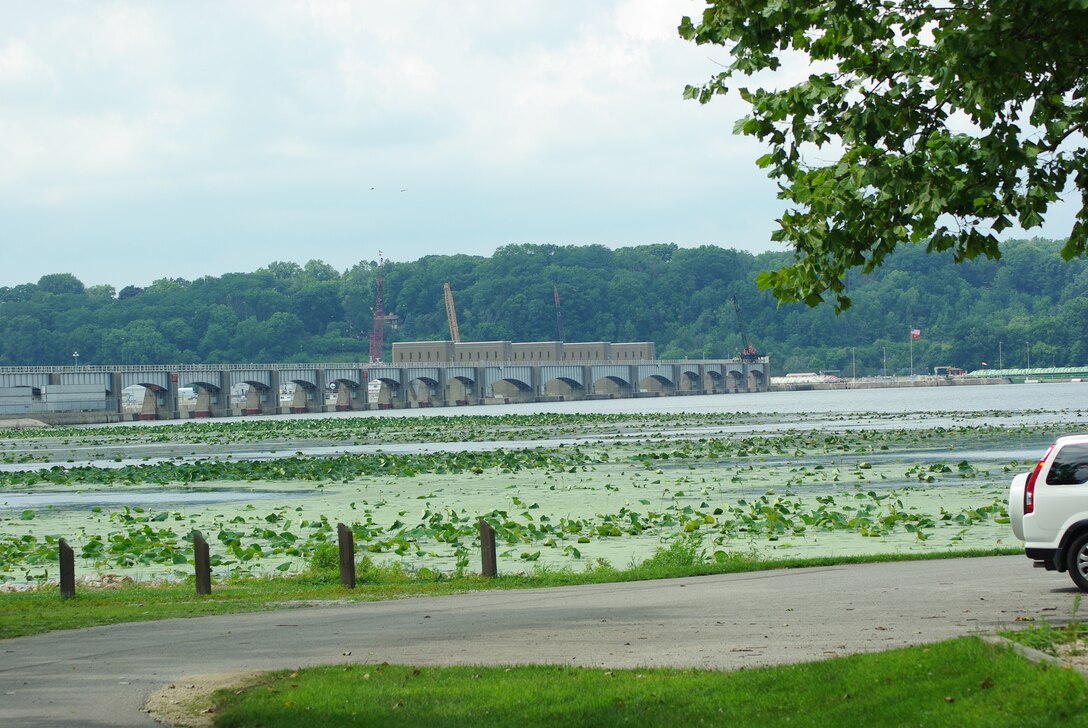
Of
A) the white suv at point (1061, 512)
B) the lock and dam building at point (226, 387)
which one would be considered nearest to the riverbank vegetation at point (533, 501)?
the white suv at point (1061, 512)

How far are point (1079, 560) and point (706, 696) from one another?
689 centimetres

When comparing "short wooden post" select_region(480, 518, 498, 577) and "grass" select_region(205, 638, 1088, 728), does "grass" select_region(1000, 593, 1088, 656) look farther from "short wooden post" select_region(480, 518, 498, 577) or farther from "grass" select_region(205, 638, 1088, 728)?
"short wooden post" select_region(480, 518, 498, 577)

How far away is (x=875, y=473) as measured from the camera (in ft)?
145

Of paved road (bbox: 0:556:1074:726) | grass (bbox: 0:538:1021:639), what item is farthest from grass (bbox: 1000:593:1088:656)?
grass (bbox: 0:538:1021:639)

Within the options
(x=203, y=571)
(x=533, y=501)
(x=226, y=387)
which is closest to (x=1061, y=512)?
(x=203, y=571)

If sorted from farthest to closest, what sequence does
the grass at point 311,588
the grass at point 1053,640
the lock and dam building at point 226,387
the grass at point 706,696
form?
the lock and dam building at point 226,387, the grass at point 311,588, the grass at point 1053,640, the grass at point 706,696

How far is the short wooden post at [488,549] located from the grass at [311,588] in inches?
8.7

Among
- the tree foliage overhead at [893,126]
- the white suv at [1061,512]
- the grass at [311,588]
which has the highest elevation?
the tree foliage overhead at [893,126]

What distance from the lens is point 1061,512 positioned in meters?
15.5

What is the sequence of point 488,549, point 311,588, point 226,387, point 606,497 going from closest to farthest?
point 311,588
point 488,549
point 606,497
point 226,387

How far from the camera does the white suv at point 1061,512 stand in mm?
15406

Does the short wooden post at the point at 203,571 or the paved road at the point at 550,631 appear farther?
the short wooden post at the point at 203,571

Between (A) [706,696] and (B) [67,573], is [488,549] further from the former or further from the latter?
(A) [706,696]

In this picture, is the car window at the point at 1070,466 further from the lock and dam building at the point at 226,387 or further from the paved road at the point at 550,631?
the lock and dam building at the point at 226,387
